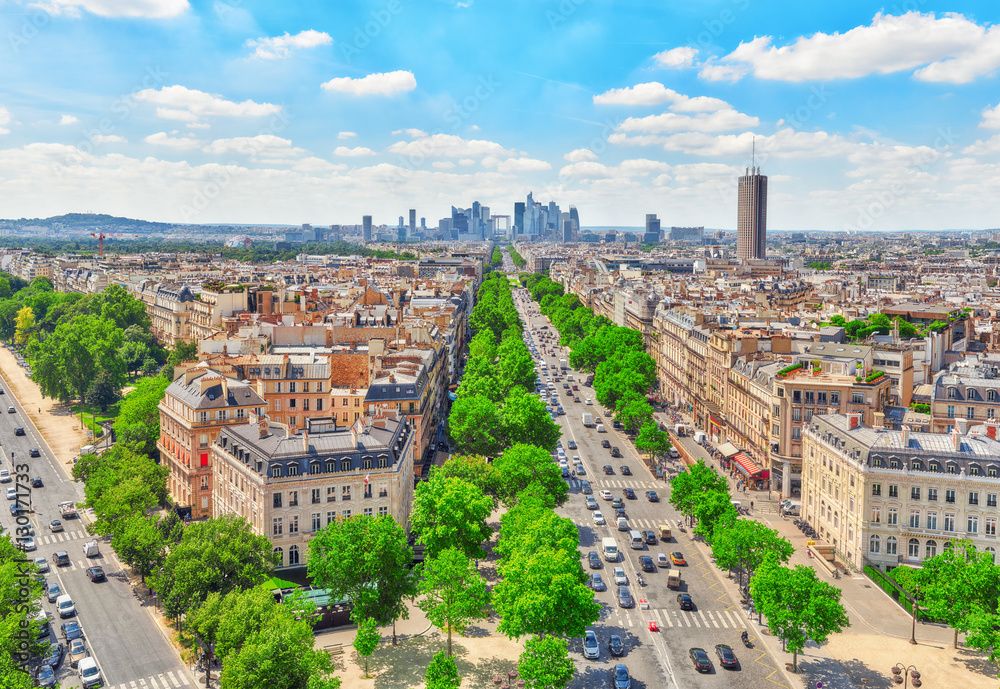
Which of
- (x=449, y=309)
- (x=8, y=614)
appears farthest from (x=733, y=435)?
(x=8, y=614)

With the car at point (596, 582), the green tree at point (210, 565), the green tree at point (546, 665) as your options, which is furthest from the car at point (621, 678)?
the green tree at point (210, 565)

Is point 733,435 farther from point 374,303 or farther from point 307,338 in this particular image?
point 374,303

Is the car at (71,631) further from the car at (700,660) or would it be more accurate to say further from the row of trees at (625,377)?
the row of trees at (625,377)

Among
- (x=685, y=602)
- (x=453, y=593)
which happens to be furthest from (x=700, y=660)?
(x=453, y=593)

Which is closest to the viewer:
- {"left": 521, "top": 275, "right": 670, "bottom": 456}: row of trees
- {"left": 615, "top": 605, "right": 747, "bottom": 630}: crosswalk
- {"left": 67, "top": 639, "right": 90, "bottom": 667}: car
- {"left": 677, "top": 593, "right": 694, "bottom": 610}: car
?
{"left": 67, "top": 639, "right": 90, "bottom": 667}: car

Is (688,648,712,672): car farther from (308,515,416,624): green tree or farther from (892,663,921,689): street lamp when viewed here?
(308,515,416,624): green tree

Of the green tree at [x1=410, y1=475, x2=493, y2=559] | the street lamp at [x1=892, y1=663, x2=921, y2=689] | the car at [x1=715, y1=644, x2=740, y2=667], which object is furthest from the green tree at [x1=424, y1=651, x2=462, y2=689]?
the street lamp at [x1=892, y1=663, x2=921, y2=689]

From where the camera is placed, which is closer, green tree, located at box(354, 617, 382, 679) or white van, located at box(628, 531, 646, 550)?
green tree, located at box(354, 617, 382, 679)
